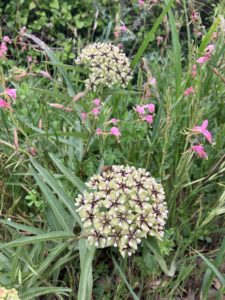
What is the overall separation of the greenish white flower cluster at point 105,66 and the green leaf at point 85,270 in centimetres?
56

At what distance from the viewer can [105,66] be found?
1.54 m

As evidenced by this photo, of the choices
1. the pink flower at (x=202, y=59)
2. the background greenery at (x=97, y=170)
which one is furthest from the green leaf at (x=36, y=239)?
the pink flower at (x=202, y=59)

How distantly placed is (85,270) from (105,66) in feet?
2.28

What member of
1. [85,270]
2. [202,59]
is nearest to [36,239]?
[85,270]

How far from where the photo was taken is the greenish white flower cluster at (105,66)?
1.54 meters

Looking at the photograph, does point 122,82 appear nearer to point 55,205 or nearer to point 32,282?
point 55,205

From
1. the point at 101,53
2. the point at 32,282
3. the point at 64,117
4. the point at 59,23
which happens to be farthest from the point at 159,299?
the point at 59,23

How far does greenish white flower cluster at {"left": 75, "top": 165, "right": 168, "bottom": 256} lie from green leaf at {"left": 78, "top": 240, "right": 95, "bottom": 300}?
0.19ft

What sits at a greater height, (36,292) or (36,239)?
(36,239)

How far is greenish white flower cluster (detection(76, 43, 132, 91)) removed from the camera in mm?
1539

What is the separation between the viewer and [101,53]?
156cm

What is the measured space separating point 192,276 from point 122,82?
71cm

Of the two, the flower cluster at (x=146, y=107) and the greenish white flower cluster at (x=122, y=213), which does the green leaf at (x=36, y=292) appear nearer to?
the greenish white flower cluster at (x=122, y=213)

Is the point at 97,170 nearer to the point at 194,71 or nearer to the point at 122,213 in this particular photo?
the point at 122,213
